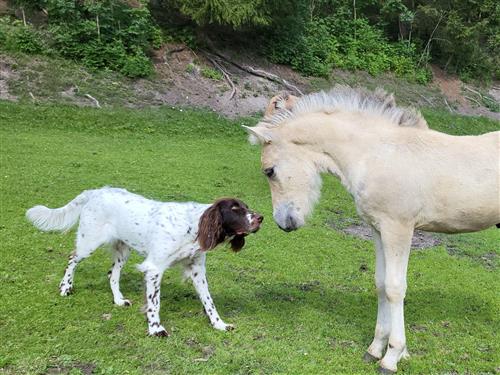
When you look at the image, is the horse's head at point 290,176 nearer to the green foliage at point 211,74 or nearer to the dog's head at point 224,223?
the dog's head at point 224,223

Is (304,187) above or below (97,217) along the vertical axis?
above

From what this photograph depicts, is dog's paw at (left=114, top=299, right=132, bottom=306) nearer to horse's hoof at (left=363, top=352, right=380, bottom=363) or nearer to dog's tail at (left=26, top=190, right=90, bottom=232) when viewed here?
dog's tail at (left=26, top=190, right=90, bottom=232)

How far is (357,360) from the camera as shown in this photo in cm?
499

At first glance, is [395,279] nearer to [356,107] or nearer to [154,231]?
[356,107]

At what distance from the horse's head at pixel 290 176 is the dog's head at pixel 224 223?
313 millimetres

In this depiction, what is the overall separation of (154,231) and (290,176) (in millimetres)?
1564

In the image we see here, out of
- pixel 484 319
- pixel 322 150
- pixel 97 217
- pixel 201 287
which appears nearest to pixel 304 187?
pixel 322 150

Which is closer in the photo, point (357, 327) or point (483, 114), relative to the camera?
point (357, 327)

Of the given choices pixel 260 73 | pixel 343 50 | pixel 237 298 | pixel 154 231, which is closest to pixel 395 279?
pixel 237 298

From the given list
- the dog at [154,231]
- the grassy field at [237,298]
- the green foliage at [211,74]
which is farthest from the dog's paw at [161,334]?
the green foliage at [211,74]

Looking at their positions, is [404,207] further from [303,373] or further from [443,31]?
[443,31]

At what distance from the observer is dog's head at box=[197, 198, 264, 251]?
508 centimetres

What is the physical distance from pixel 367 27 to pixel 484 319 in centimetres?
2471

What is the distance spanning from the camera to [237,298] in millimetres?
6195
